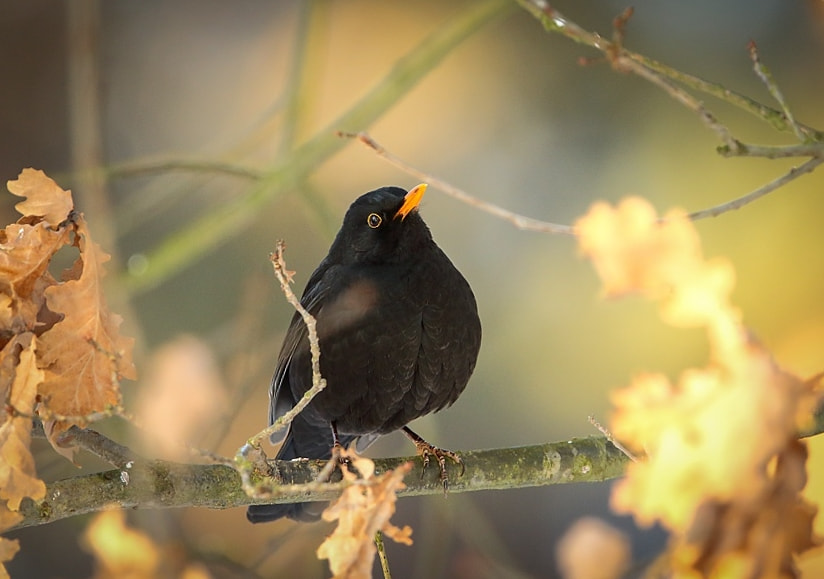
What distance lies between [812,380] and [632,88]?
11.1ft

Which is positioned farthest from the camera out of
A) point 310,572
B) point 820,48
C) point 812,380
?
point 820,48

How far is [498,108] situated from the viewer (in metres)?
4.30

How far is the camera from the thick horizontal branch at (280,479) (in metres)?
1.82

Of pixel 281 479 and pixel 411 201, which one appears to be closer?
pixel 281 479

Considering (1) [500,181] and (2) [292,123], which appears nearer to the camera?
(2) [292,123]

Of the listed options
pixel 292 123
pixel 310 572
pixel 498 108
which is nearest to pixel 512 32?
pixel 498 108

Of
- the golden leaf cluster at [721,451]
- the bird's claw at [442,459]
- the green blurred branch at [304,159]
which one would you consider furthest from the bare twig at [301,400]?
the green blurred branch at [304,159]

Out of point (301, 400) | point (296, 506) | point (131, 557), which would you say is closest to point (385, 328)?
point (296, 506)

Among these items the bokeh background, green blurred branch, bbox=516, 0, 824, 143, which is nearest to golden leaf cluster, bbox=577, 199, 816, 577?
green blurred branch, bbox=516, 0, 824, 143

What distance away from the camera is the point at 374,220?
266cm

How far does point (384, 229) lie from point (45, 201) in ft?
4.09

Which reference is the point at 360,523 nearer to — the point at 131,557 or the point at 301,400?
the point at 301,400

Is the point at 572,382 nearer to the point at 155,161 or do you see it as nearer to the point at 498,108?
the point at 498,108

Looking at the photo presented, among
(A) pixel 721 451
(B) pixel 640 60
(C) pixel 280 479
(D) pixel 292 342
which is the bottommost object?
(A) pixel 721 451
